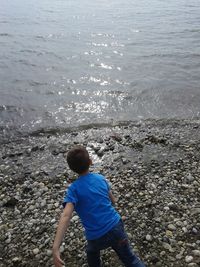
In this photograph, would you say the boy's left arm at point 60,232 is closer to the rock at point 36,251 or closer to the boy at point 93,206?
the boy at point 93,206

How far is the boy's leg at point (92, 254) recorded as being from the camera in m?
6.46

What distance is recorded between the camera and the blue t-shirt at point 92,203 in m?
6.16

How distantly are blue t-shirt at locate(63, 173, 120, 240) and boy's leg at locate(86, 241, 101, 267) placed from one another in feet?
0.72

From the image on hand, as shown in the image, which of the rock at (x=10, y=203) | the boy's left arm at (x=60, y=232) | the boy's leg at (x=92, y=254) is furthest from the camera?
the rock at (x=10, y=203)

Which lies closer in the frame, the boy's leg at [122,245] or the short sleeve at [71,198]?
the short sleeve at [71,198]

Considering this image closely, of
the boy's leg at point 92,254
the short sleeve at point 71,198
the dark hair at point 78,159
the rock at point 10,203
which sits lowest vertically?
the rock at point 10,203

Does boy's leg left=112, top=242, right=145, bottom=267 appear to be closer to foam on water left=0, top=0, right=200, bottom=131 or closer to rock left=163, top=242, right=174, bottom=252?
rock left=163, top=242, right=174, bottom=252

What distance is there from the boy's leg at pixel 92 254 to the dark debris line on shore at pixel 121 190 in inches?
45.7

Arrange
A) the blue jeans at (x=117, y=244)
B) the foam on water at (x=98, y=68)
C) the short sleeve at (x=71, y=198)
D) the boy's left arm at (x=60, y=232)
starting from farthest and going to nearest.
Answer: the foam on water at (x=98, y=68) → the blue jeans at (x=117, y=244) → the short sleeve at (x=71, y=198) → the boy's left arm at (x=60, y=232)

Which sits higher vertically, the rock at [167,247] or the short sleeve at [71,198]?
the short sleeve at [71,198]

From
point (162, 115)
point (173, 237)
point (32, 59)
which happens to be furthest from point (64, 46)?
point (173, 237)

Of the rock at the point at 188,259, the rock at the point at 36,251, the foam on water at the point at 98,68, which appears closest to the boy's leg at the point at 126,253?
the rock at the point at 188,259

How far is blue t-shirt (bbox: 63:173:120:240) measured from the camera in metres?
6.16

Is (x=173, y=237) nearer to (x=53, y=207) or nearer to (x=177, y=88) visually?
(x=53, y=207)
